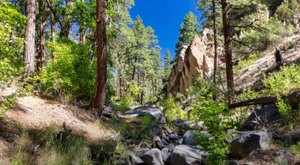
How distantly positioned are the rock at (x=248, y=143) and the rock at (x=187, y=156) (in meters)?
0.62

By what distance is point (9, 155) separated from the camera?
4871mm

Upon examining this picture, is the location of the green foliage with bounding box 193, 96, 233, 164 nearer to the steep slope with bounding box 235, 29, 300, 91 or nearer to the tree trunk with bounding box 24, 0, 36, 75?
the tree trunk with bounding box 24, 0, 36, 75

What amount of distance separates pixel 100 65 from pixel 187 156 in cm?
492

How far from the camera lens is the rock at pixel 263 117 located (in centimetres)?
677

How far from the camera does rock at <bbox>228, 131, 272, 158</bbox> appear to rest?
533cm

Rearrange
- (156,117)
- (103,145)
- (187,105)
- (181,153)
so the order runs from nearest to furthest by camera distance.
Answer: (181,153) → (103,145) → (156,117) → (187,105)

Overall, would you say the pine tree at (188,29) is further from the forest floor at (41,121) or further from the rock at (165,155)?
the rock at (165,155)

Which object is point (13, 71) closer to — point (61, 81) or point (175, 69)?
point (61, 81)

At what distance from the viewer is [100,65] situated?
31.3 feet

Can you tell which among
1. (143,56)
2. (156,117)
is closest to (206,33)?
(143,56)

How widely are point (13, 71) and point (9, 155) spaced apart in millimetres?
1498

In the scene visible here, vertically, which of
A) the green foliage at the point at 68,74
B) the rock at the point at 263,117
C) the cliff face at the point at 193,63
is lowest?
the rock at the point at 263,117

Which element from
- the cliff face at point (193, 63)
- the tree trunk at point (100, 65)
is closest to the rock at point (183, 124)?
the tree trunk at point (100, 65)

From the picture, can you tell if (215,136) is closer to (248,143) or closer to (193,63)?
(248,143)
